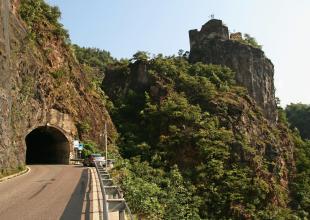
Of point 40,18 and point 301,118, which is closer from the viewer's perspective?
point 40,18

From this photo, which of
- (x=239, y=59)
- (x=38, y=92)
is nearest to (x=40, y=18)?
(x=38, y=92)

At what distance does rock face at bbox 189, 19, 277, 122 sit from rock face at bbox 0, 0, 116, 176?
1948cm

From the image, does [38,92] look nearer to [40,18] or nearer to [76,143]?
[76,143]

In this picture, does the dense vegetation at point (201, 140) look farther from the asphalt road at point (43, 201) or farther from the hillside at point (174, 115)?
the asphalt road at point (43, 201)

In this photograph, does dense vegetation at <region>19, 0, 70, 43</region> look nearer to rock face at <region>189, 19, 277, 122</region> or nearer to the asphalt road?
rock face at <region>189, 19, 277, 122</region>

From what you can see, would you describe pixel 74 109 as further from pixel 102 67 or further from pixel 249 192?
pixel 102 67

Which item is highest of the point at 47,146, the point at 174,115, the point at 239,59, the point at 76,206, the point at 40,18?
the point at 40,18

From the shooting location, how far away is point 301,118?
103 m

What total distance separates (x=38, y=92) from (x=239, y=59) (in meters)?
34.1

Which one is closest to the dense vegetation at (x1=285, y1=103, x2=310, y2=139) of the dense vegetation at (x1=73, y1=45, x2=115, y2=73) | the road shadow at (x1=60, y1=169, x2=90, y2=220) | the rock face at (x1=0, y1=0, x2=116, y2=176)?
the dense vegetation at (x1=73, y1=45, x2=115, y2=73)

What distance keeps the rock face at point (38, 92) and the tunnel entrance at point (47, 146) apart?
120cm

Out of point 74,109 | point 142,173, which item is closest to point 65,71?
point 74,109

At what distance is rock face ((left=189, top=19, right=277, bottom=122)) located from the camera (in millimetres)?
64750

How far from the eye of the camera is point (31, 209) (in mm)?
14078
